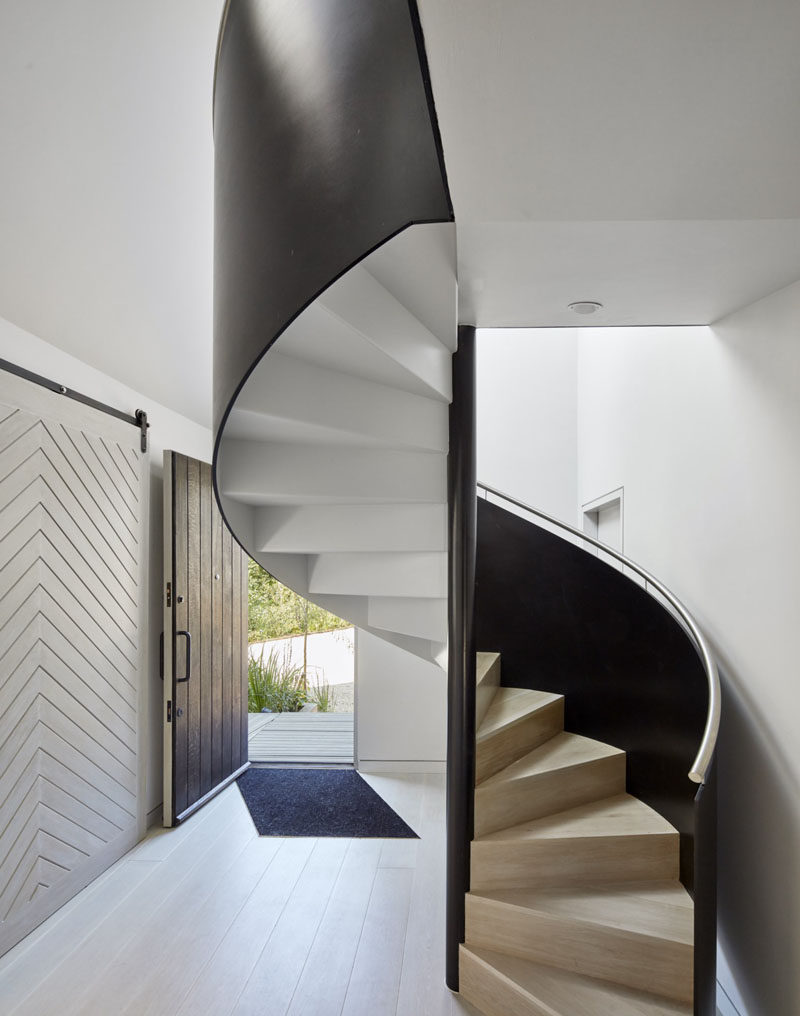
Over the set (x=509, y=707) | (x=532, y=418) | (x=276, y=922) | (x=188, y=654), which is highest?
(x=532, y=418)

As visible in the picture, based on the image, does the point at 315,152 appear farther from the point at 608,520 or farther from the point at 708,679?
the point at 608,520

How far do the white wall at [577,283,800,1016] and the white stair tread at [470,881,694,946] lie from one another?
0.26m

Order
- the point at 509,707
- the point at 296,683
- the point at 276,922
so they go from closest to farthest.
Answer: the point at 276,922
the point at 509,707
the point at 296,683

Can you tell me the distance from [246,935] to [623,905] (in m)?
1.54

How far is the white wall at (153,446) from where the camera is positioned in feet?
11.5

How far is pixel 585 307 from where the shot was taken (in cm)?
275

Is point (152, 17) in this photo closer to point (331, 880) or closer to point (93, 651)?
point (93, 651)

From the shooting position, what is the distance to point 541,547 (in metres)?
3.79

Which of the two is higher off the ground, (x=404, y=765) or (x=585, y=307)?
(x=585, y=307)

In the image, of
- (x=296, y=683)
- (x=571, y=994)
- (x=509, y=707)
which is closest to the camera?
(x=571, y=994)

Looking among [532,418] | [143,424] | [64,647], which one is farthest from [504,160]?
[532,418]

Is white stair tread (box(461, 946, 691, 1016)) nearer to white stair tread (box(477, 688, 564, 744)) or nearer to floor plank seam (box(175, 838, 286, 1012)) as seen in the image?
white stair tread (box(477, 688, 564, 744))

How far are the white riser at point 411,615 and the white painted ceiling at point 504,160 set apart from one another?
151cm

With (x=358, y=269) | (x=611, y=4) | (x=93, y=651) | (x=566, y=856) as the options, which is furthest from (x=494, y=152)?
(x=93, y=651)
